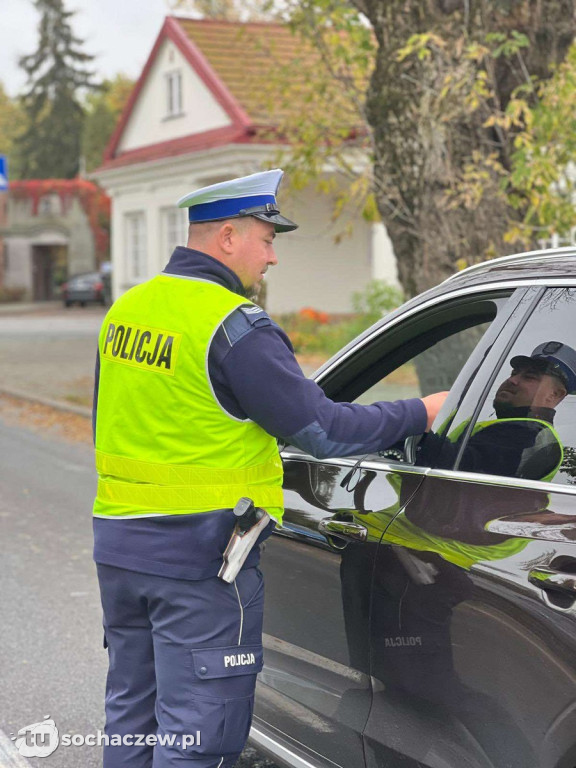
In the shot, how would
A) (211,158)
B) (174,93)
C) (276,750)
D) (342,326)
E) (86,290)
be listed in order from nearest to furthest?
(276,750), (342,326), (211,158), (174,93), (86,290)

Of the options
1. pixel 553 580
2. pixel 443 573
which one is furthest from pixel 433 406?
pixel 553 580

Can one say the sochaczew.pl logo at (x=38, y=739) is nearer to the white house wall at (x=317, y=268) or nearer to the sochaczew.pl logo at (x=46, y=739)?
the sochaczew.pl logo at (x=46, y=739)

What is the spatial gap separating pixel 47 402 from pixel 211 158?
34.4 ft

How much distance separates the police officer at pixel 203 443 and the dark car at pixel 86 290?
42.4 metres

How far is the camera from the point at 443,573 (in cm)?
255

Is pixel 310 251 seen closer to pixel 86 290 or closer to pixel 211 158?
pixel 211 158

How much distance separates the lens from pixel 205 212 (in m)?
2.84

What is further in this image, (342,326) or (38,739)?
(342,326)

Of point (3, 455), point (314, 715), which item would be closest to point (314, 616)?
point (314, 715)

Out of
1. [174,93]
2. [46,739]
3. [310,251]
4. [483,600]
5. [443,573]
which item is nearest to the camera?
[483,600]

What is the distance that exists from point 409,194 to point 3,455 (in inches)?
192

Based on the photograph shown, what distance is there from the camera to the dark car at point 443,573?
2.33 metres

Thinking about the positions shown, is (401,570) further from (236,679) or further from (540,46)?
(540,46)

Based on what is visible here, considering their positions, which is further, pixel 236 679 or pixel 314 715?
pixel 314 715
